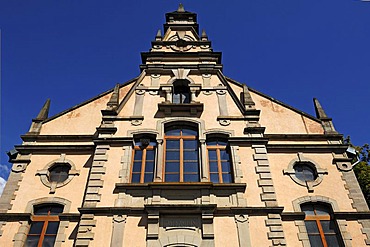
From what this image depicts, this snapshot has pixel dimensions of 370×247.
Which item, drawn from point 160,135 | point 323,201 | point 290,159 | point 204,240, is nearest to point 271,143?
point 290,159

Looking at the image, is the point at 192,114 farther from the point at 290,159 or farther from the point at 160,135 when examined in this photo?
the point at 290,159

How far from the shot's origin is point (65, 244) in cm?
1141

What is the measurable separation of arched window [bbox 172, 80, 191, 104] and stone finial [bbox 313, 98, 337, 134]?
6.16m

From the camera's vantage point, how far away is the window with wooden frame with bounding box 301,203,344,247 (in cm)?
1161

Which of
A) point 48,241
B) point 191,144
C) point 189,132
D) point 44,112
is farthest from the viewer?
point 44,112

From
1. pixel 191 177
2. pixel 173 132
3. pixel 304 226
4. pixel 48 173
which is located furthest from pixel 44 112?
pixel 304 226

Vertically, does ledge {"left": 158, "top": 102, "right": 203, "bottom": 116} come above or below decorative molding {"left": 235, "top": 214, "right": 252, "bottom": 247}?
above

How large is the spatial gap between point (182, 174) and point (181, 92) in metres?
5.49

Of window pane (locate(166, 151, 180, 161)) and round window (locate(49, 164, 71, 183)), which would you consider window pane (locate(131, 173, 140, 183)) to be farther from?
round window (locate(49, 164, 71, 183))

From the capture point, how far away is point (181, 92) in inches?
670

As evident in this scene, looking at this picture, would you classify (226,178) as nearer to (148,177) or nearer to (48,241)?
(148,177)

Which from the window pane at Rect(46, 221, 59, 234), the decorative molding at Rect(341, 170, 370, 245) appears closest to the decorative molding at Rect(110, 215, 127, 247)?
the window pane at Rect(46, 221, 59, 234)

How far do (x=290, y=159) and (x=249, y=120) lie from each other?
2355mm

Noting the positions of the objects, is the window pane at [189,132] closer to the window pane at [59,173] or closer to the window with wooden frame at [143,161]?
the window with wooden frame at [143,161]
